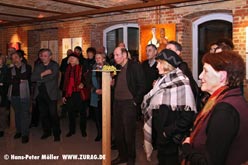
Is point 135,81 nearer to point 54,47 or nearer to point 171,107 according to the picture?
point 171,107

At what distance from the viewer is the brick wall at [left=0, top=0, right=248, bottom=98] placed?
612 centimetres

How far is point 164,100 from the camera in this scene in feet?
9.38

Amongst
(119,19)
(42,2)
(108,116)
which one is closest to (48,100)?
(108,116)

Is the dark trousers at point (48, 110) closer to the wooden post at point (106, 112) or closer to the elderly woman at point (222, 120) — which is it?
the wooden post at point (106, 112)

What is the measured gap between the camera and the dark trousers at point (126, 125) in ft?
13.1

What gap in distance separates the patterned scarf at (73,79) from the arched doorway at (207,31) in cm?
317

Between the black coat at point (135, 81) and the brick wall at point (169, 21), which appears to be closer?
the black coat at point (135, 81)

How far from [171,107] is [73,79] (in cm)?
298

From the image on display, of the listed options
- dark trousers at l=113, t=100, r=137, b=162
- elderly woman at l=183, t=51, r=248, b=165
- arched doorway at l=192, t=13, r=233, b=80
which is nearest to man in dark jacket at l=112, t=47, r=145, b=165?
dark trousers at l=113, t=100, r=137, b=162

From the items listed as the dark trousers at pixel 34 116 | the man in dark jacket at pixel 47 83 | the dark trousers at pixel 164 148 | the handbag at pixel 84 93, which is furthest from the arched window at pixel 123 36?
the dark trousers at pixel 164 148

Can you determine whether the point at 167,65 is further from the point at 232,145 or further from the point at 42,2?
the point at 42,2

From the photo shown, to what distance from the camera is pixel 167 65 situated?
291 cm

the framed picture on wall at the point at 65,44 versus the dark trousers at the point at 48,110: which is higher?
the framed picture on wall at the point at 65,44

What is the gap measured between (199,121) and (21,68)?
4186 millimetres
